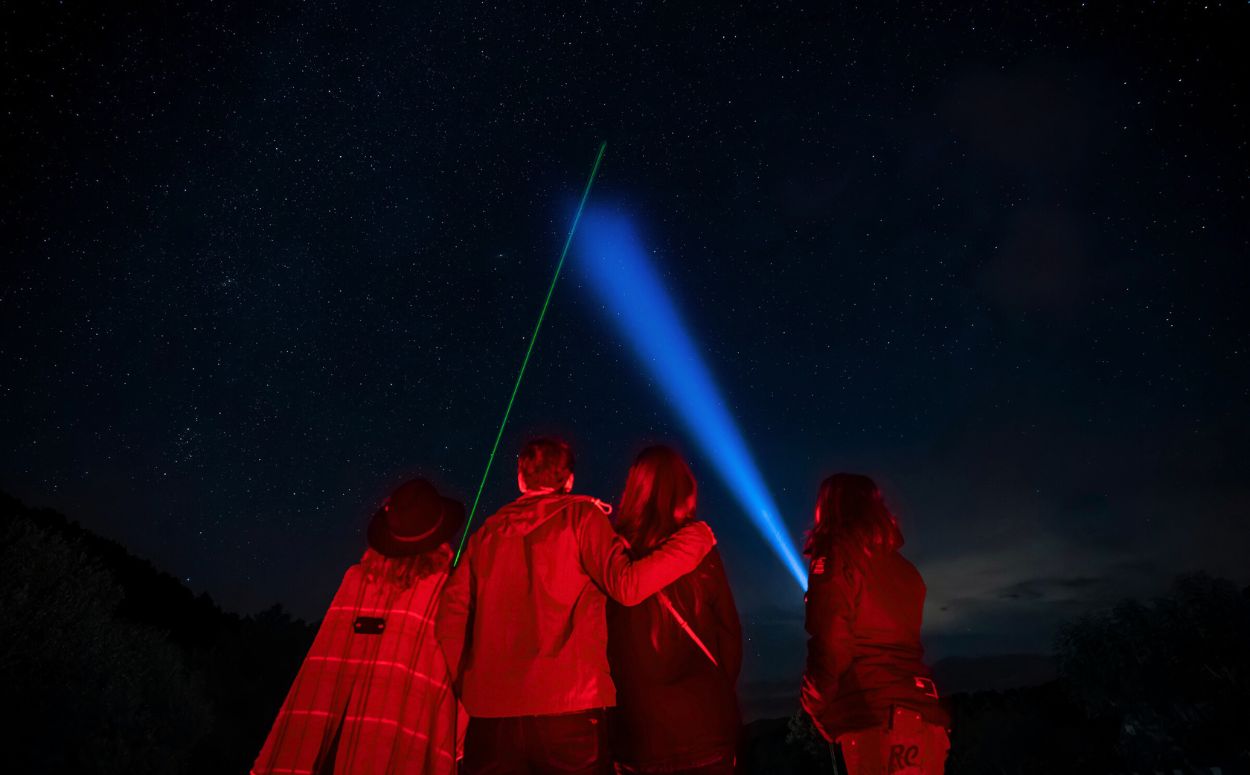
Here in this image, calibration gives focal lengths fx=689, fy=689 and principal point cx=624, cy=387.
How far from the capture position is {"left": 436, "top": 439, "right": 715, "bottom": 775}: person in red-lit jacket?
276cm

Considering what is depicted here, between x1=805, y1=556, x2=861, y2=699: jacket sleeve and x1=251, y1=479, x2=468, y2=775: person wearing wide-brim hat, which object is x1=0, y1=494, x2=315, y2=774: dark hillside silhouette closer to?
x1=251, y1=479, x2=468, y2=775: person wearing wide-brim hat

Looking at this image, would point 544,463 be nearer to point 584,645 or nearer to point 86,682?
point 584,645

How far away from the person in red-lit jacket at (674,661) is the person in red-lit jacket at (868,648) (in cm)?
50

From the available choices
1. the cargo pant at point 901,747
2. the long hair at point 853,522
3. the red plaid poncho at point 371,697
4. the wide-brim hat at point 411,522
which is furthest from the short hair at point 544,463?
the cargo pant at point 901,747

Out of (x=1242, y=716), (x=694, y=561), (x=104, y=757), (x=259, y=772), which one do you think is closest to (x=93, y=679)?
(x=104, y=757)

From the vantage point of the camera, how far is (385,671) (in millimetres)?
3432

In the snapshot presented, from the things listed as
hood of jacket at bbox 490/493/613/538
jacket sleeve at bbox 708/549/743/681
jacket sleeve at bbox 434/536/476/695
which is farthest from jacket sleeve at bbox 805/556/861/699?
jacket sleeve at bbox 434/536/476/695

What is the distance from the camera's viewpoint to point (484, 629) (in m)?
3.10

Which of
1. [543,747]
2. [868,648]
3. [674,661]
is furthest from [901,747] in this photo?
[543,747]

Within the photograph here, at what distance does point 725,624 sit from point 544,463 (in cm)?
117

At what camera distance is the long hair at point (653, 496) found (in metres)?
3.33

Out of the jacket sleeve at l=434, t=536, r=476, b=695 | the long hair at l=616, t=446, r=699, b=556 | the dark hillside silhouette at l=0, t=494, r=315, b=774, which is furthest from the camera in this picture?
the dark hillside silhouette at l=0, t=494, r=315, b=774

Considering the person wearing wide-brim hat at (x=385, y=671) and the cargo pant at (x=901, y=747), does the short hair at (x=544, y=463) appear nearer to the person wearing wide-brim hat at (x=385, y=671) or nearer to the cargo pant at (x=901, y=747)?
the person wearing wide-brim hat at (x=385, y=671)

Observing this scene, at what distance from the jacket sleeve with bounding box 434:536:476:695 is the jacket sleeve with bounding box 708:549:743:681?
1155 mm
